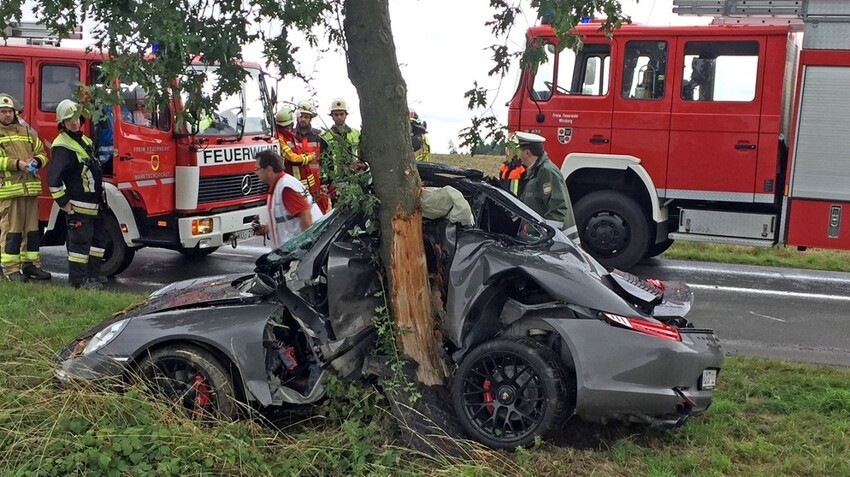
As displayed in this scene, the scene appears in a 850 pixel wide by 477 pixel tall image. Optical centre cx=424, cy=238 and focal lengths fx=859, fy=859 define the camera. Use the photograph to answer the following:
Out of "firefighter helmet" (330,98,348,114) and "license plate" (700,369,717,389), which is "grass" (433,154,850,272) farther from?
"license plate" (700,369,717,389)

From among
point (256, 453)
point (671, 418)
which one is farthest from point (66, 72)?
point (671, 418)

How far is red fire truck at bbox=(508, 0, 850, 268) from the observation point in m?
8.80

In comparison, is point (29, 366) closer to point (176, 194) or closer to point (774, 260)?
point (176, 194)

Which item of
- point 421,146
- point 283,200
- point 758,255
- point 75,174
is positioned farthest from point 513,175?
point 758,255

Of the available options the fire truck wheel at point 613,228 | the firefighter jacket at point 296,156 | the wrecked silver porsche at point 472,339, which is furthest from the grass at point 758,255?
the wrecked silver porsche at point 472,339

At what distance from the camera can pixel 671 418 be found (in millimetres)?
4367

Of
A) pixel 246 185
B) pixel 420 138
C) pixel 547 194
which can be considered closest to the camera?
pixel 547 194

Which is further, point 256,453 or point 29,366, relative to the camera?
point 29,366

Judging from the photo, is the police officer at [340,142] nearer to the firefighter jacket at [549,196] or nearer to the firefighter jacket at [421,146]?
the firefighter jacket at [421,146]

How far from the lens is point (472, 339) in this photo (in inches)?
175

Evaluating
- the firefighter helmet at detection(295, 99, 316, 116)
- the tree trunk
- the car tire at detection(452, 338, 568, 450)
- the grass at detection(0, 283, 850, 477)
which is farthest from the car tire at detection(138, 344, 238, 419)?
the firefighter helmet at detection(295, 99, 316, 116)

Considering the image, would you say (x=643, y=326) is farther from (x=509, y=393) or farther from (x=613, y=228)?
(x=613, y=228)

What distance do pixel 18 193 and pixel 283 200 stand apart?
3.64m

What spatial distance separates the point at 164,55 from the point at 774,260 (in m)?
8.96
